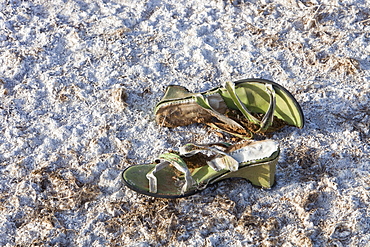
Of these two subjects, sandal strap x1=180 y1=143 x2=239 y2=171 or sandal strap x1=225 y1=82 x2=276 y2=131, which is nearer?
sandal strap x1=180 y1=143 x2=239 y2=171

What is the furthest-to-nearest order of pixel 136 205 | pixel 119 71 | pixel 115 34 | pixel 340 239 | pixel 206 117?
pixel 115 34 < pixel 119 71 < pixel 206 117 < pixel 136 205 < pixel 340 239

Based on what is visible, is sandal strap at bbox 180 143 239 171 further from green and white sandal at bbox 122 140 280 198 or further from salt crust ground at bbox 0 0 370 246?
salt crust ground at bbox 0 0 370 246

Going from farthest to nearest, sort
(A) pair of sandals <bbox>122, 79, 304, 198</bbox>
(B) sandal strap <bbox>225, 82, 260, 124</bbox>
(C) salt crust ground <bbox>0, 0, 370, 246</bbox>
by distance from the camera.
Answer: (B) sandal strap <bbox>225, 82, 260, 124</bbox> → (A) pair of sandals <bbox>122, 79, 304, 198</bbox> → (C) salt crust ground <bbox>0, 0, 370, 246</bbox>

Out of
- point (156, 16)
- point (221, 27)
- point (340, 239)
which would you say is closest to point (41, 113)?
point (156, 16)

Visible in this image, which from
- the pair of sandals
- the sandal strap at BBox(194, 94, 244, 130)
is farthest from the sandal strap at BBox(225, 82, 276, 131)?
the sandal strap at BBox(194, 94, 244, 130)

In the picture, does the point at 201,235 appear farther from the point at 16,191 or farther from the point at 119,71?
the point at 119,71

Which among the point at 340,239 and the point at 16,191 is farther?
the point at 16,191

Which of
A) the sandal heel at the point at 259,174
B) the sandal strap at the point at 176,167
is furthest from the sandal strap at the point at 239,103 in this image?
the sandal strap at the point at 176,167

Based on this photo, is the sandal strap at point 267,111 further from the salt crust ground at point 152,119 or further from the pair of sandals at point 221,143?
the salt crust ground at point 152,119
